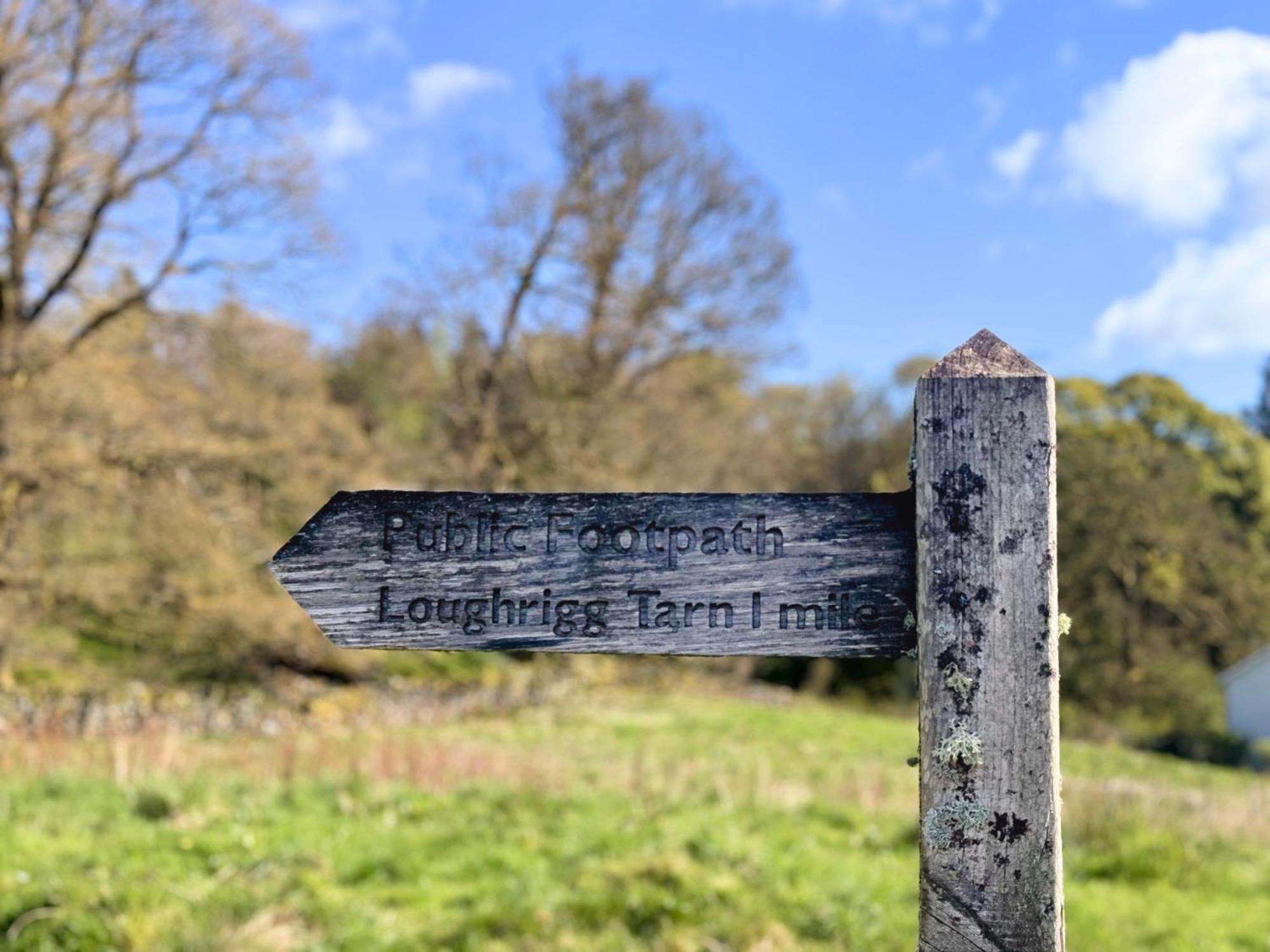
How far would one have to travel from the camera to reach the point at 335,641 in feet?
7.48

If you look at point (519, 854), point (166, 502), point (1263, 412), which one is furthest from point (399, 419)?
point (1263, 412)

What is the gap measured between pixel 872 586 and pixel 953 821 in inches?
18.3

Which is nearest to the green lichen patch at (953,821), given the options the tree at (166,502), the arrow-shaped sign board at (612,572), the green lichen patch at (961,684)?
the green lichen patch at (961,684)

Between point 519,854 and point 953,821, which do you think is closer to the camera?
point 953,821

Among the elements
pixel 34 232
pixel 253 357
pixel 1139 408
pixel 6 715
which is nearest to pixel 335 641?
pixel 6 715

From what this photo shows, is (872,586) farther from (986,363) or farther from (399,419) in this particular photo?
(399,419)

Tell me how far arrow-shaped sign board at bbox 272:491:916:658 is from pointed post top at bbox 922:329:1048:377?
0.27 m

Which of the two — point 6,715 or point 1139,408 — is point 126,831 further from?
point 1139,408

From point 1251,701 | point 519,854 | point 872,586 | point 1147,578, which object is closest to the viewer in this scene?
point 872,586

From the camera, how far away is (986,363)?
212 centimetres

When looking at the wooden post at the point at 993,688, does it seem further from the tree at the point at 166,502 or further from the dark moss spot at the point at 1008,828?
the tree at the point at 166,502

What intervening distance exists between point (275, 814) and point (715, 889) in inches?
121

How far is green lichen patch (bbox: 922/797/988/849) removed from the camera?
204cm

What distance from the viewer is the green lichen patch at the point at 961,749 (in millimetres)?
2035
